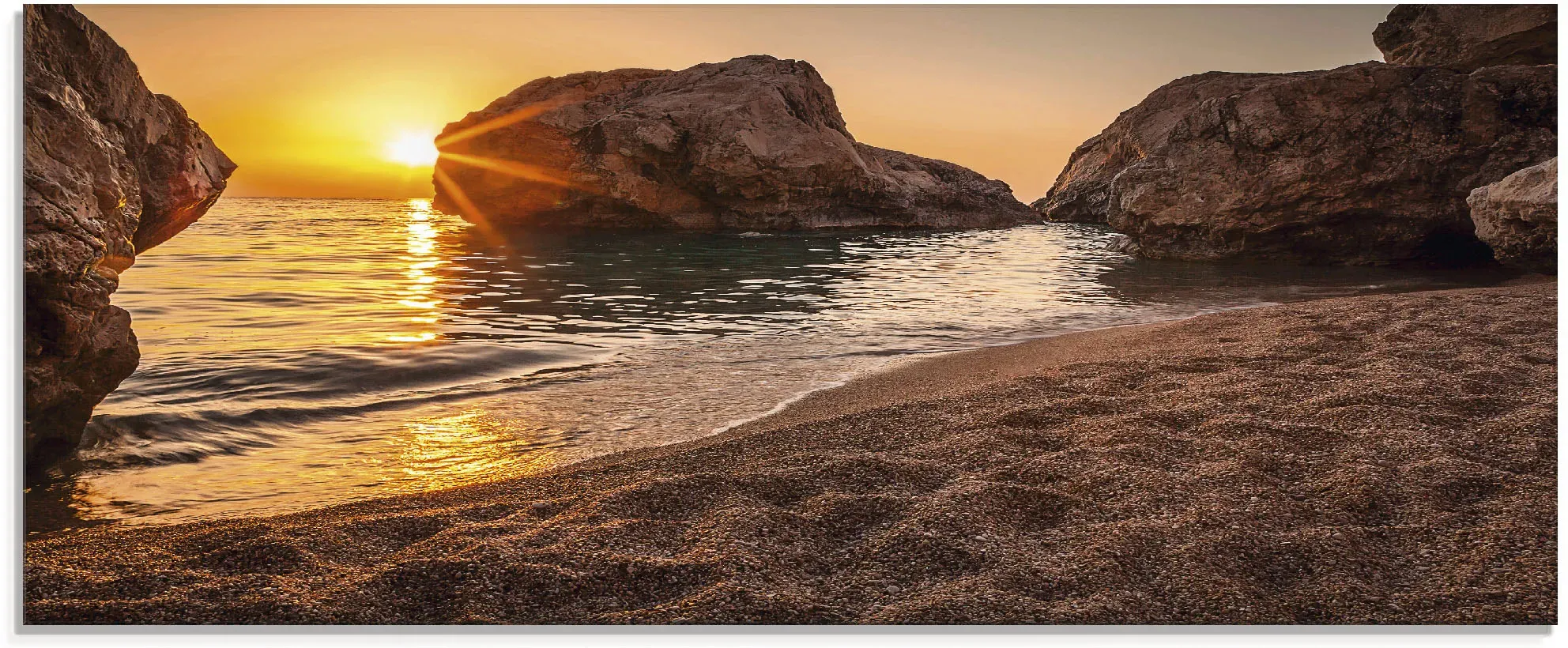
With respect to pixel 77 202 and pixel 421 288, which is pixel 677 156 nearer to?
pixel 421 288

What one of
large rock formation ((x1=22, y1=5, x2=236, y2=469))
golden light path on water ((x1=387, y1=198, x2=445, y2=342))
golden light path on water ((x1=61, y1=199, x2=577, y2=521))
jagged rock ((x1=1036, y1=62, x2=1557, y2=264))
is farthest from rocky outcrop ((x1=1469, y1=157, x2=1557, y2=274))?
large rock formation ((x1=22, y1=5, x2=236, y2=469))

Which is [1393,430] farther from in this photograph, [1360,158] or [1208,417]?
[1360,158]

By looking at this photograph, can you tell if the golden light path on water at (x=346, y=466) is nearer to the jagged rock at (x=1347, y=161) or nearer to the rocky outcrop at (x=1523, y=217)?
the rocky outcrop at (x=1523, y=217)

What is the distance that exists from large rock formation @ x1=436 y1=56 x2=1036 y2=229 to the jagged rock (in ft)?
72.0

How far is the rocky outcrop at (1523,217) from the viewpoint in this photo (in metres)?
9.12

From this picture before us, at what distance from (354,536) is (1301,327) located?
234 inches

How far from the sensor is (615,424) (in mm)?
5043

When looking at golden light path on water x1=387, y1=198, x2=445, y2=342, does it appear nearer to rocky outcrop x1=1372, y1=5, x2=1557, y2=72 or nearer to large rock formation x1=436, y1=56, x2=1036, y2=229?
large rock formation x1=436, y1=56, x2=1036, y2=229

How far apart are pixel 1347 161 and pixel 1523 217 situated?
190 inches

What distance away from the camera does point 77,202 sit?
3.08m

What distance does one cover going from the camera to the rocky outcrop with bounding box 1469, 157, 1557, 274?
9.12 meters

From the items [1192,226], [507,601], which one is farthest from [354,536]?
[1192,226]

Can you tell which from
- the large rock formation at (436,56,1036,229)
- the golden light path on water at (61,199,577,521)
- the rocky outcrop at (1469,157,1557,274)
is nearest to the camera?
the golden light path on water at (61,199,577,521)

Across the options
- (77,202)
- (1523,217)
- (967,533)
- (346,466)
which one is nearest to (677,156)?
(1523,217)
